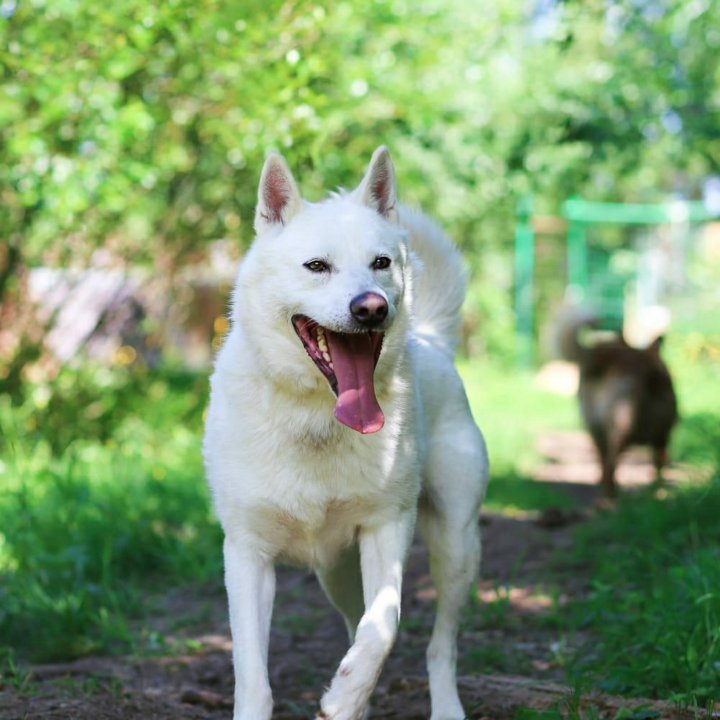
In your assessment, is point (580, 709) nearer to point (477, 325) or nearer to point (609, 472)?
point (609, 472)

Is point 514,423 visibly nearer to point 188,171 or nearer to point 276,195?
point 188,171

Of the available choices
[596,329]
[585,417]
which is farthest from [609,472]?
[596,329]

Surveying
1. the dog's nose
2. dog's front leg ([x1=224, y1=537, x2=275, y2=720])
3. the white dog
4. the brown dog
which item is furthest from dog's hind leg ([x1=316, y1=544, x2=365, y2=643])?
the brown dog

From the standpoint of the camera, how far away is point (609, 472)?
7168mm

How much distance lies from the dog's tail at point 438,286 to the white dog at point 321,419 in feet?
2.34

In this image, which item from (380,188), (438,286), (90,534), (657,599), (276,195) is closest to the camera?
(276,195)

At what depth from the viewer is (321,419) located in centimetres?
312

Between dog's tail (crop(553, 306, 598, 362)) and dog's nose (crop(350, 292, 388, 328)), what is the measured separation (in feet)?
18.0

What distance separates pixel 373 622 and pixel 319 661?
140cm

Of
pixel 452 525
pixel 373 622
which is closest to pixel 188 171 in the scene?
pixel 452 525

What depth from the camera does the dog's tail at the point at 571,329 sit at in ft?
27.2

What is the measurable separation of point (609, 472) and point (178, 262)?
422 centimetres

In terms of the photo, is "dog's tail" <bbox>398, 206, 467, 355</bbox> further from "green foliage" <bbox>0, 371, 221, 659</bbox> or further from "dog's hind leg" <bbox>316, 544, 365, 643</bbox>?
"green foliage" <bbox>0, 371, 221, 659</bbox>


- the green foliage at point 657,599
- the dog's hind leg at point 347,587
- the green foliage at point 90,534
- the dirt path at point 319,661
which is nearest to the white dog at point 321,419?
the dog's hind leg at point 347,587
